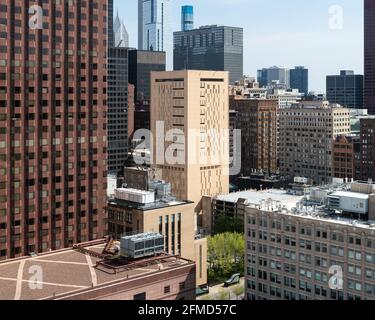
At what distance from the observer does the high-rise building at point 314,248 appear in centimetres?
4238

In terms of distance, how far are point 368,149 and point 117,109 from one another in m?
59.9

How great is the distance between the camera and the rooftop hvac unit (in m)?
42.2

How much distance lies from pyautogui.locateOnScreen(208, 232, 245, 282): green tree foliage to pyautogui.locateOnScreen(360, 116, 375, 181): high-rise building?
58.4 meters

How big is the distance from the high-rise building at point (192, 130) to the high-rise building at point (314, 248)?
4643 cm

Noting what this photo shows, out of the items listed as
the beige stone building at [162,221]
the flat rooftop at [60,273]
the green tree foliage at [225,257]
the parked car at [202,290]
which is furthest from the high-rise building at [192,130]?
the flat rooftop at [60,273]

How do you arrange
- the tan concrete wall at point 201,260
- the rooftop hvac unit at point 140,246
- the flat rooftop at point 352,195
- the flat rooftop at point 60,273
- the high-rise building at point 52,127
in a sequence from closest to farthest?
the flat rooftop at point 60,273 < the rooftop hvac unit at point 140,246 < the flat rooftop at point 352,195 < the high-rise building at point 52,127 < the tan concrete wall at point 201,260

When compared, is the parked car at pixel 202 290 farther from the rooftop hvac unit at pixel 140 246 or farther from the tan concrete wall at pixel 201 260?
the rooftop hvac unit at pixel 140 246

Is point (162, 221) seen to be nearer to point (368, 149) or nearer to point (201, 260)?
point (201, 260)

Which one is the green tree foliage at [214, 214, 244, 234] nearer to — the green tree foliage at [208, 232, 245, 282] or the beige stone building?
the green tree foliage at [208, 232, 245, 282]

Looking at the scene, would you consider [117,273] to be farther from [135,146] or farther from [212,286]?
[135,146]

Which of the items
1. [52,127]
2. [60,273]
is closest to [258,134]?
[52,127]
